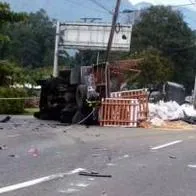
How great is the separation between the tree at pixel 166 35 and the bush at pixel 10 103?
42119mm

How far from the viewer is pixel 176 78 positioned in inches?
3501

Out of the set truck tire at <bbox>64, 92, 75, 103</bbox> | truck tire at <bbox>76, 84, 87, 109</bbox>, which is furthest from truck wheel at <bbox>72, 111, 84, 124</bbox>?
truck tire at <bbox>64, 92, 75, 103</bbox>

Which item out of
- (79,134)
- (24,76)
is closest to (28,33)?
(24,76)

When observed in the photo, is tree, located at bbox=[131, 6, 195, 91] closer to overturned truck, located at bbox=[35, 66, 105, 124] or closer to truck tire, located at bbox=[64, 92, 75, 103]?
overturned truck, located at bbox=[35, 66, 105, 124]

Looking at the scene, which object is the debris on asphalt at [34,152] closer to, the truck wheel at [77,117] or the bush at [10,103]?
the truck wheel at [77,117]

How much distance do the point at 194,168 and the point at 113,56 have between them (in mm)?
64845

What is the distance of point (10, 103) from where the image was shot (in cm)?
4044

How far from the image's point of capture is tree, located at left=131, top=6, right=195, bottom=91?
276ft

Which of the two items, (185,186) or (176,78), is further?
(176,78)

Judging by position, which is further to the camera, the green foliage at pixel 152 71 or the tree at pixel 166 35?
the tree at pixel 166 35

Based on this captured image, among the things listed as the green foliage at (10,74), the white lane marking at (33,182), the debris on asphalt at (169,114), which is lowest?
the white lane marking at (33,182)

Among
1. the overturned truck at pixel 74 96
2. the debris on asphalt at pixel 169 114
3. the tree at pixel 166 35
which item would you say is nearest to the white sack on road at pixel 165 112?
the debris on asphalt at pixel 169 114

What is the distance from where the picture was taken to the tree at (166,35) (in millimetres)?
84125

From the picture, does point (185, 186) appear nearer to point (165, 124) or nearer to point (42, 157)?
point (42, 157)
